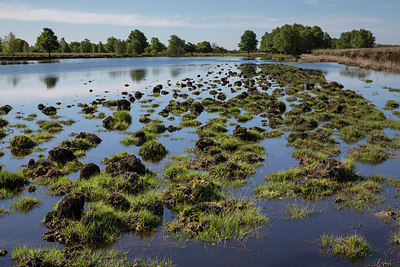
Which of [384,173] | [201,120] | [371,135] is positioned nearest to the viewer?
[384,173]

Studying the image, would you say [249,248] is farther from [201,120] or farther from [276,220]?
[201,120]

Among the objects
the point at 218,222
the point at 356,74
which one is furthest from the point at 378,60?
the point at 218,222

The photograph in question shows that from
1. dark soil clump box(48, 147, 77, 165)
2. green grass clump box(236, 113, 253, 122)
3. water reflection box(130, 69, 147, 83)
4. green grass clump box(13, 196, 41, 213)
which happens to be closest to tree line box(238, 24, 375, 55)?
water reflection box(130, 69, 147, 83)

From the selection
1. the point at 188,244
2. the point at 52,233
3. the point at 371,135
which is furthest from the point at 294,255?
the point at 371,135

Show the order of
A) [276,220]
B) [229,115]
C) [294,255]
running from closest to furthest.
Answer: [294,255] → [276,220] → [229,115]

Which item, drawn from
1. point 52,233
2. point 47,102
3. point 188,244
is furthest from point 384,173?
point 47,102

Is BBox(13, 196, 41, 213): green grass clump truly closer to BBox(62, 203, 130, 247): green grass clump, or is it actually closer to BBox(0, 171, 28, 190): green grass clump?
BBox(0, 171, 28, 190): green grass clump

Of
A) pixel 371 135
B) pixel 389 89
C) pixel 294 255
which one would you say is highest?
pixel 389 89

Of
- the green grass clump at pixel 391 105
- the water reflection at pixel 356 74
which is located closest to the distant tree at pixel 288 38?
the water reflection at pixel 356 74

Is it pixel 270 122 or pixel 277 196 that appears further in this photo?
pixel 270 122

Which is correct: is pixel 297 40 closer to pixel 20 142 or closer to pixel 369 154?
pixel 369 154

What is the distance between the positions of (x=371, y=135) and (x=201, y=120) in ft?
39.0

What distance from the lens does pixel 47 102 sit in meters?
33.2

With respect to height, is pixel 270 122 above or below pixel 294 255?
above
